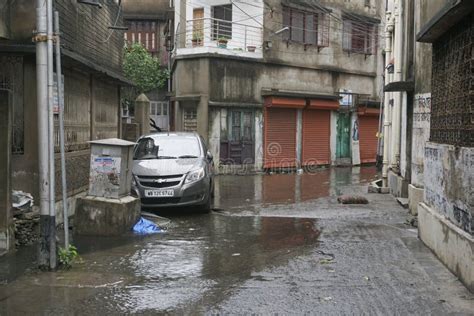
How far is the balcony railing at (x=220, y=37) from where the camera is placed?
22766mm

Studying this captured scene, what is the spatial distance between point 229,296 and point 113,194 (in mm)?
4016

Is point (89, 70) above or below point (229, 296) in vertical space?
above

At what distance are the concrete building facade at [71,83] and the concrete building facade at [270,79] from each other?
7.28 metres

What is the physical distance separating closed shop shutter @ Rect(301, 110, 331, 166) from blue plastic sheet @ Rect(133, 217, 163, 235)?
1662 cm

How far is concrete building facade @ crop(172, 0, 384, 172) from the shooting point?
895 inches

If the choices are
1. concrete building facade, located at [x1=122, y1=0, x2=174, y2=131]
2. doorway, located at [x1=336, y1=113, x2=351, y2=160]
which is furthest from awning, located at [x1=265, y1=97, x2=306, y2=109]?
concrete building facade, located at [x1=122, y1=0, x2=174, y2=131]

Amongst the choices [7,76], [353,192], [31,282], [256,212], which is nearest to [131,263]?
[31,282]

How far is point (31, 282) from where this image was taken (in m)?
6.36

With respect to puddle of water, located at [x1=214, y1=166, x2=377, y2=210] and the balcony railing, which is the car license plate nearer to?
puddle of water, located at [x1=214, y1=166, x2=377, y2=210]

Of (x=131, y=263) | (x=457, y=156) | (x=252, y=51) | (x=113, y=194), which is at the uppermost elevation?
(x=252, y=51)

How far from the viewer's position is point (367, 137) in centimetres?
2986

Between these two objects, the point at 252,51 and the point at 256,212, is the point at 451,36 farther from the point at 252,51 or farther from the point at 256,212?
the point at 252,51

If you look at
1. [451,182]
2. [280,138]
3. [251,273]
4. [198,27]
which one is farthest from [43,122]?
[280,138]

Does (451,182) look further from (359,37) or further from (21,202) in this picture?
(359,37)
